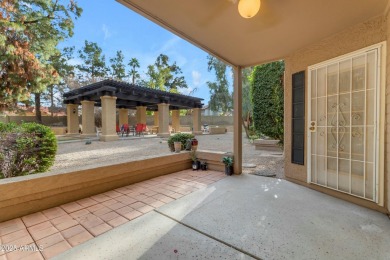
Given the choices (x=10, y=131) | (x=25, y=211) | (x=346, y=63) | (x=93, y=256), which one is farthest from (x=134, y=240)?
(x=346, y=63)

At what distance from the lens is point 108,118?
9875mm

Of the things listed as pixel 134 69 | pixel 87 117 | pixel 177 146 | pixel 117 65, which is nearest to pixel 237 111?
pixel 177 146

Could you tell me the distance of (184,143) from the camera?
473cm

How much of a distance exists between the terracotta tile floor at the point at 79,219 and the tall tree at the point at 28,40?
6.35m

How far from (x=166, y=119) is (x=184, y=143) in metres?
8.63

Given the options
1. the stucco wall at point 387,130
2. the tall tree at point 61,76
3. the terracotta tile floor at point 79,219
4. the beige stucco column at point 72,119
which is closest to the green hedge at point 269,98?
the stucco wall at point 387,130

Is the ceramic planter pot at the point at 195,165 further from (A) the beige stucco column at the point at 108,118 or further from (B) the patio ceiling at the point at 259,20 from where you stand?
(A) the beige stucco column at the point at 108,118

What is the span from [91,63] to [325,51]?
22294 millimetres

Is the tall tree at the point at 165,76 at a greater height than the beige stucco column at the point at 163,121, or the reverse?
the tall tree at the point at 165,76

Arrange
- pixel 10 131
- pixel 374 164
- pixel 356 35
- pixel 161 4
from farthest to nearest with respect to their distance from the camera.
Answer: pixel 10 131
pixel 356 35
pixel 374 164
pixel 161 4

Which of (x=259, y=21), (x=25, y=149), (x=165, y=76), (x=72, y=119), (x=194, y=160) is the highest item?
(x=165, y=76)

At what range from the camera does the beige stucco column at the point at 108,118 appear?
980 centimetres

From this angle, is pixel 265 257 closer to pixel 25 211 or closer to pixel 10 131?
pixel 25 211

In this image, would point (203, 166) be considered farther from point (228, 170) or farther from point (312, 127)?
point (312, 127)
